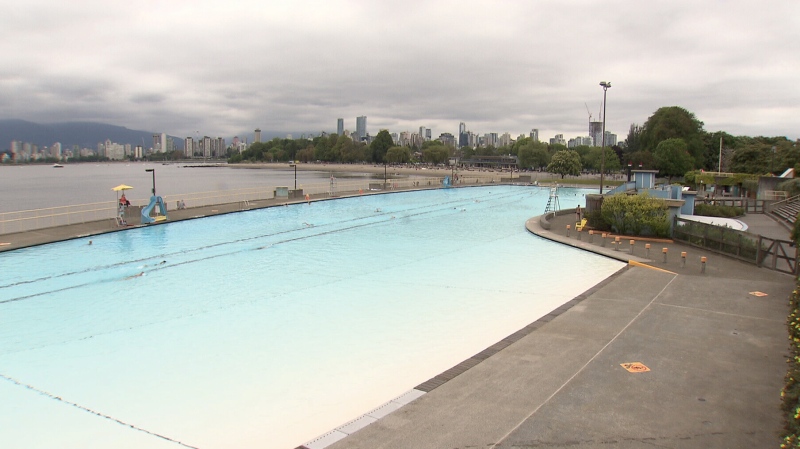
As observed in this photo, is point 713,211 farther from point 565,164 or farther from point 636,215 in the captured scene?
point 565,164

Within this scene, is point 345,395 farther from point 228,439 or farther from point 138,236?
point 138,236

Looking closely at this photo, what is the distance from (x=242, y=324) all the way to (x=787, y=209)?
3798 centimetres

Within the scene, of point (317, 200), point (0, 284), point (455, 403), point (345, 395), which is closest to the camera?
point (455, 403)

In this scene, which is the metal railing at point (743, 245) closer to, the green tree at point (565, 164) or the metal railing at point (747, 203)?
the metal railing at point (747, 203)

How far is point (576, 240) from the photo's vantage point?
2580 centimetres

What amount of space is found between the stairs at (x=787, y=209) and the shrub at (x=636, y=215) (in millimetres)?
12732

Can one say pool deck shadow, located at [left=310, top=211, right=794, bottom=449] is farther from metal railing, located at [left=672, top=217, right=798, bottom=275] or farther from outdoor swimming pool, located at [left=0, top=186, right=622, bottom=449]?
metal railing, located at [left=672, top=217, right=798, bottom=275]

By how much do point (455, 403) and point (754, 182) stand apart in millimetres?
54739

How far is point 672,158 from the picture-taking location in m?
79.1

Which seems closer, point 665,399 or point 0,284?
point 665,399

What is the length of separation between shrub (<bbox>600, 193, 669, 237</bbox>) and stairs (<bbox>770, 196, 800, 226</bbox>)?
501 inches

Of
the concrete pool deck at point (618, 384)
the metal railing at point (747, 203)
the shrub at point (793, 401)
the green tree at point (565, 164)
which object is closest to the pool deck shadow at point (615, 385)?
the concrete pool deck at point (618, 384)

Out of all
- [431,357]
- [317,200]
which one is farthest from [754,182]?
[431,357]

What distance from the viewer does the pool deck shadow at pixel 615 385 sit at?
23.2ft
